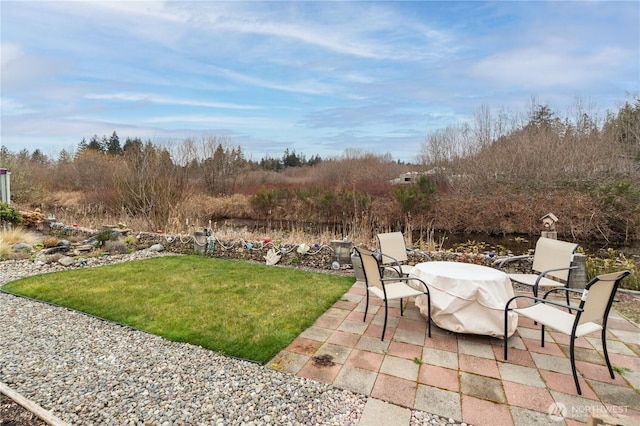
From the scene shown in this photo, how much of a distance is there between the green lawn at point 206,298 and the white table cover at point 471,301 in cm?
124

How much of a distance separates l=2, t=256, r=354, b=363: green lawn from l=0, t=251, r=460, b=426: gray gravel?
259 millimetres

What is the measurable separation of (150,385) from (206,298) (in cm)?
169

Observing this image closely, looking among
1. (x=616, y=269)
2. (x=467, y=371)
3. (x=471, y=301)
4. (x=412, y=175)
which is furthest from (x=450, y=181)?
(x=467, y=371)

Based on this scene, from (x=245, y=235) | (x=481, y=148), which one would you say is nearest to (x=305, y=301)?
(x=245, y=235)

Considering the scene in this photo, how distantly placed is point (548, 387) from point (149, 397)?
260 cm

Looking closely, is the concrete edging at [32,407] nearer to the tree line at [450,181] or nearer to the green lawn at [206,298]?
the green lawn at [206,298]

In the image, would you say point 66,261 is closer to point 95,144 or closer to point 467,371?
point 467,371

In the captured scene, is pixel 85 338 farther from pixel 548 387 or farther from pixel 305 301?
pixel 548 387

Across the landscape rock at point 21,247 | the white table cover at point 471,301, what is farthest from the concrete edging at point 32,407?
the landscape rock at point 21,247

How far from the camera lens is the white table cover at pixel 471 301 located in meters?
2.67

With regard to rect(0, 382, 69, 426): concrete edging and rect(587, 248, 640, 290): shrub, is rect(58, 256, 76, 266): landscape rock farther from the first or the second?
rect(587, 248, 640, 290): shrub

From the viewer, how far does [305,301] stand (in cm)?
369

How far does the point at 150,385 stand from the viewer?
2131 millimetres

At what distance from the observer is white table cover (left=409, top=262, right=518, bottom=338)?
8.75 feet
